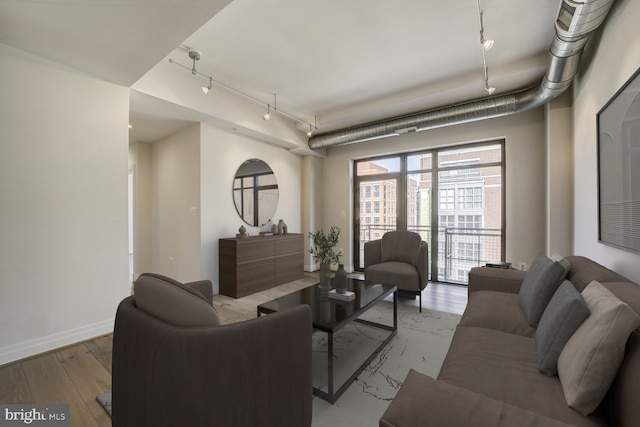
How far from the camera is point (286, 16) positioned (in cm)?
236

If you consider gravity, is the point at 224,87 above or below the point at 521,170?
above

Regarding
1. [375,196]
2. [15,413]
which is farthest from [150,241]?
[375,196]

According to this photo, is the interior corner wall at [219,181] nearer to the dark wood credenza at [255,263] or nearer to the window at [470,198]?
the dark wood credenza at [255,263]

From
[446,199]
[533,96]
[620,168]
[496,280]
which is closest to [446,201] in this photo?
[446,199]

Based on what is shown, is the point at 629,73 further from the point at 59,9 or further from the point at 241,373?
the point at 59,9

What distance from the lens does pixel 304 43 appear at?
2.73 metres

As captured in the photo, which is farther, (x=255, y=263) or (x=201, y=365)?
(x=255, y=263)

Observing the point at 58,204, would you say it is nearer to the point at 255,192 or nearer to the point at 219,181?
the point at 219,181

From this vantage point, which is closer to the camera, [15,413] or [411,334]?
[15,413]

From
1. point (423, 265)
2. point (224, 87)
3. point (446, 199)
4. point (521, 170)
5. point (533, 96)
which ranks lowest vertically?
point (423, 265)

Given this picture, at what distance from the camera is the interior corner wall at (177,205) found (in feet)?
13.2

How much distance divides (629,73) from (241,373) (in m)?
2.85

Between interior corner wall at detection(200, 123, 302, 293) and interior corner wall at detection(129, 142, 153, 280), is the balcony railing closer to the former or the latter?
interior corner wall at detection(200, 123, 302, 293)

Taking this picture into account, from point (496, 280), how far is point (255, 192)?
369 cm
